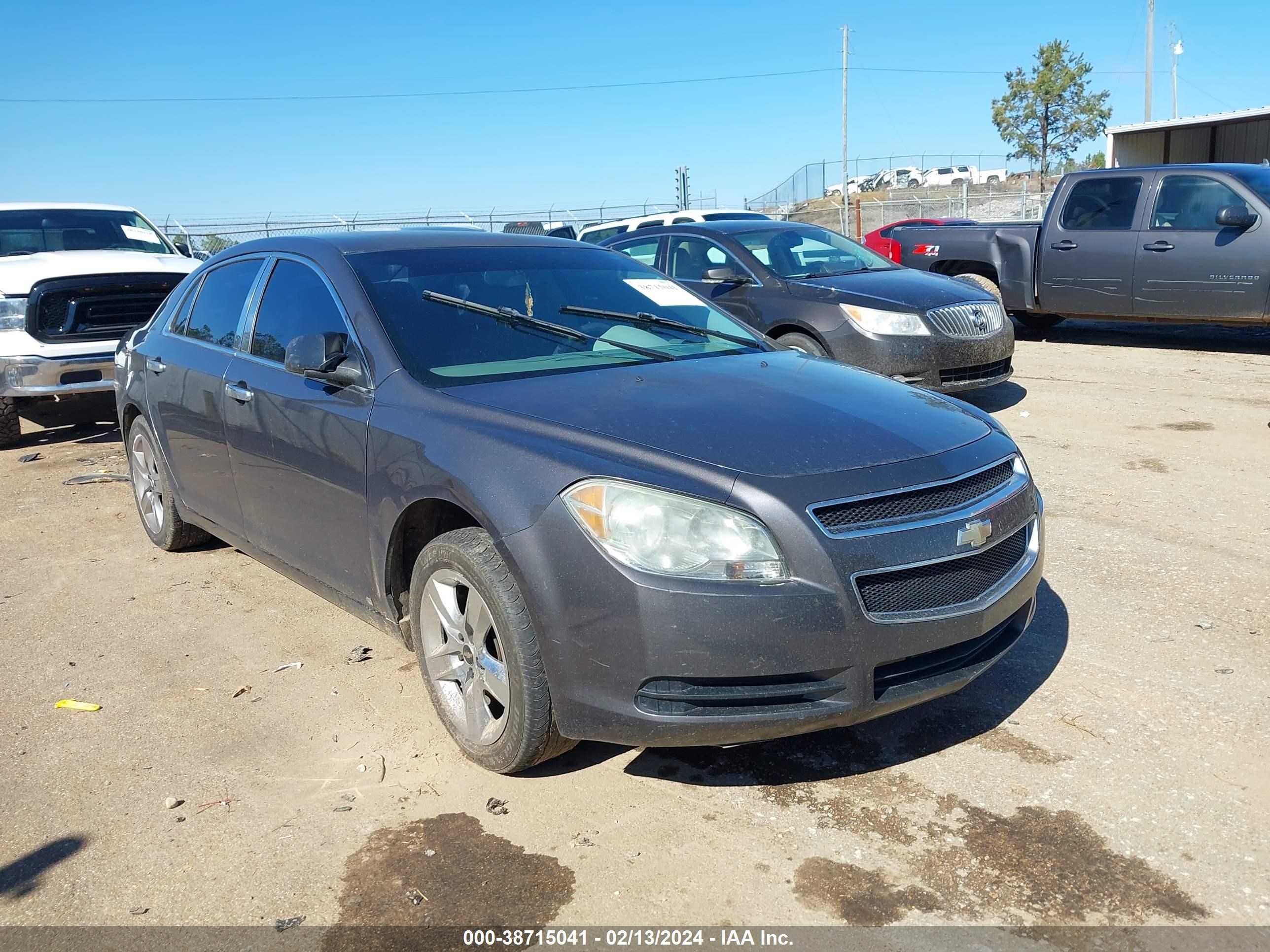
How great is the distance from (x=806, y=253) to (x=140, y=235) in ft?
21.1

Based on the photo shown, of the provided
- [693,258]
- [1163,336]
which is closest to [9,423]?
[693,258]

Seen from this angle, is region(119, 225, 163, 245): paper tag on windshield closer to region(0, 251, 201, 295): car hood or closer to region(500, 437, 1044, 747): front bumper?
region(0, 251, 201, 295): car hood

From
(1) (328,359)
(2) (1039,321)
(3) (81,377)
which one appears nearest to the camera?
(1) (328,359)

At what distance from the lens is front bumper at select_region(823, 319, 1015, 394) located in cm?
769

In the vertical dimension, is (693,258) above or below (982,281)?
above

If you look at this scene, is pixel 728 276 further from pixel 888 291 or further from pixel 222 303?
pixel 222 303

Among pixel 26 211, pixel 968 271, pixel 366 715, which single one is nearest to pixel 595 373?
pixel 366 715

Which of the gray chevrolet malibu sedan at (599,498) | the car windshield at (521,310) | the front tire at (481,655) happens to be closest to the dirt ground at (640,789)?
the front tire at (481,655)

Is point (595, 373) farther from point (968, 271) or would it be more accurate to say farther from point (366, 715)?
point (968, 271)

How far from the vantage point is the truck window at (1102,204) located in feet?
34.9

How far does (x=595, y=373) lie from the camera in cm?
365

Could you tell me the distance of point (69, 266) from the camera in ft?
28.4

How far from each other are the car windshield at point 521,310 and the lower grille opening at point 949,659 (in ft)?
4.88

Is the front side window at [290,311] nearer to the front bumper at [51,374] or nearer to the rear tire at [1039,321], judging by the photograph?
the front bumper at [51,374]
